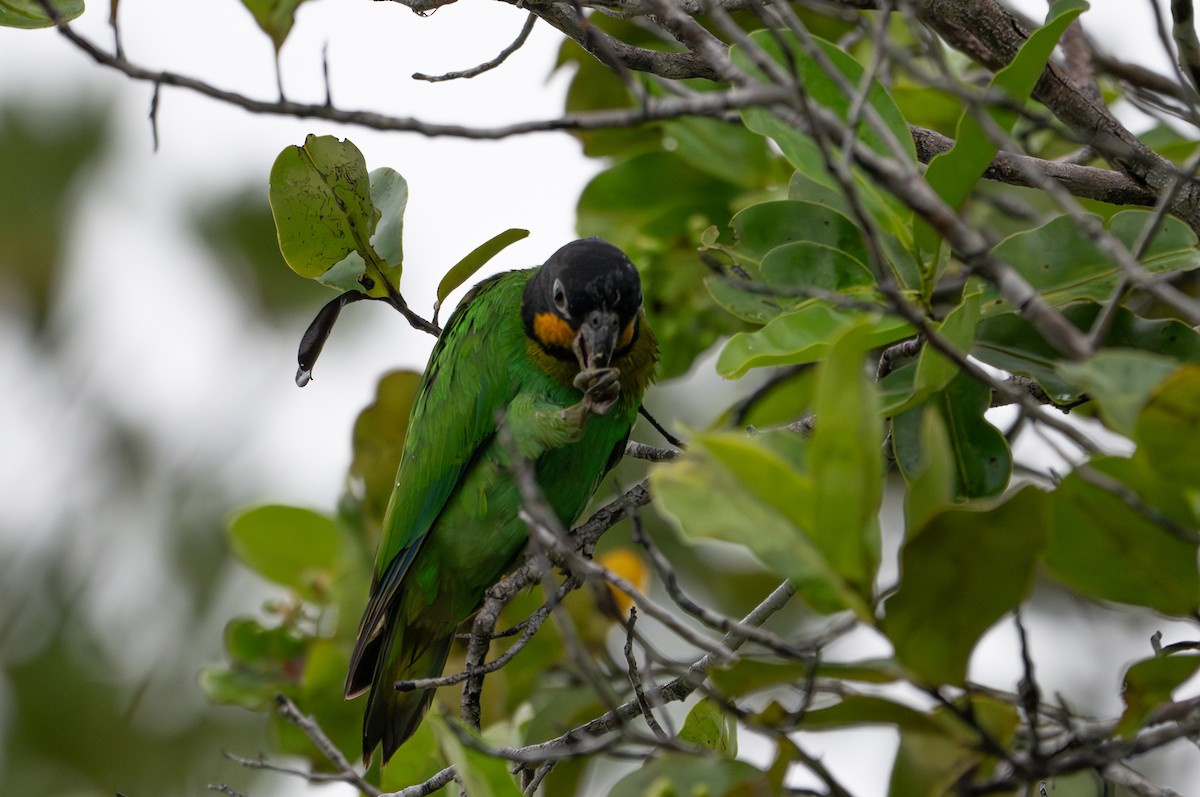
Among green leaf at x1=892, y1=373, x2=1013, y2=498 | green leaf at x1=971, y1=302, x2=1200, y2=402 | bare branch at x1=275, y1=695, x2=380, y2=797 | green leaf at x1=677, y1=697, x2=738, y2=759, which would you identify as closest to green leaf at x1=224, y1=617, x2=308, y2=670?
bare branch at x1=275, y1=695, x2=380, y2=797

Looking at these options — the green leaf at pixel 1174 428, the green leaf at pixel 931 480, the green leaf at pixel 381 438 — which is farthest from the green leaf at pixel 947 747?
the green leaf at pixel 381 438

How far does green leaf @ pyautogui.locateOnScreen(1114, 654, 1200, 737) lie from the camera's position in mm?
1627

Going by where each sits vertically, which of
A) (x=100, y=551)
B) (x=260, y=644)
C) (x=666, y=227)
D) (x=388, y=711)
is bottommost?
(x=100, y=551)

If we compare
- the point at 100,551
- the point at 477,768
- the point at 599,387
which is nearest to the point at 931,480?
the point at 477,768

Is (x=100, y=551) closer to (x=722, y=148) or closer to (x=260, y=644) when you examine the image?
(x=260, y=644)

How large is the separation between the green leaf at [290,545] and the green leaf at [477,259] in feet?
4.69

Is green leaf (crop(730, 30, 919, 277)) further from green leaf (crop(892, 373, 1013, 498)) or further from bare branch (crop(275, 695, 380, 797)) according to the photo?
bare branch (crop(275, 695, 380, 797))

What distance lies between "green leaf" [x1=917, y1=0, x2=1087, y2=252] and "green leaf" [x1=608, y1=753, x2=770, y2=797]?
110 cm

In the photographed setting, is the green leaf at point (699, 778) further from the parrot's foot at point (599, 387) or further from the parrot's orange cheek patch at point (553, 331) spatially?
the parrot's orange cheek patch at point (553, 331)

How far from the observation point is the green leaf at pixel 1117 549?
1.63m

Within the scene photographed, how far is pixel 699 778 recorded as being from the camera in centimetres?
165

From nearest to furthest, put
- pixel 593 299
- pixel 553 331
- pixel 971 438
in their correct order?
pixel 971 438 → pixel 593 299 → pixel 553 331

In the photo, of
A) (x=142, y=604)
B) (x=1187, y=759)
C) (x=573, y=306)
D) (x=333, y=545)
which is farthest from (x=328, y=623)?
(x=1187, y=759)

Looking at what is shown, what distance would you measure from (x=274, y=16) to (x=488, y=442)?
1.80 m
